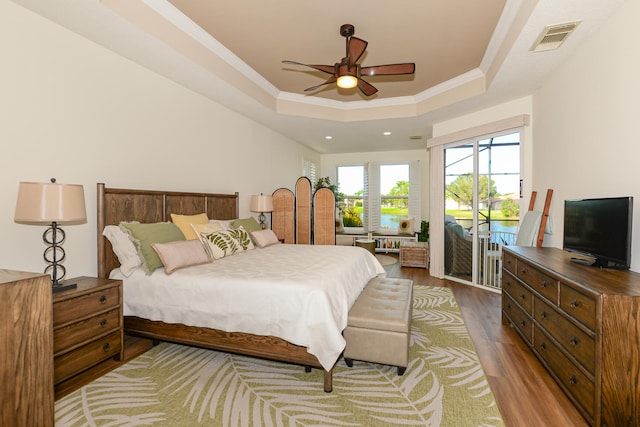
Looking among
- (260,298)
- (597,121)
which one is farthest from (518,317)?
(260,298)

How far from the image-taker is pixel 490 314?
11.8 ft

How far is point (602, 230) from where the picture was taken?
86.4 inches

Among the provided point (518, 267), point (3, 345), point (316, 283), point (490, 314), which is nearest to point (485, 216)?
point (490, 314)

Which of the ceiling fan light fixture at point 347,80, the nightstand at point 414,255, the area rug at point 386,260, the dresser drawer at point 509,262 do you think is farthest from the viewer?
the area rug at point 386,260

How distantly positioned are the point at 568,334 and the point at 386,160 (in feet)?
20.9

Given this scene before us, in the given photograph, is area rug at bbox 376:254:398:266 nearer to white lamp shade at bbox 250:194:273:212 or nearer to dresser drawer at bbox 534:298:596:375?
white lamp shade at bbox 250:194:273:212

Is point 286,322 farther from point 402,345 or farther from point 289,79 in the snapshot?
point 289,79

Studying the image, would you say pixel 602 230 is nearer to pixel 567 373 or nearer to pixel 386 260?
pixel 567 373

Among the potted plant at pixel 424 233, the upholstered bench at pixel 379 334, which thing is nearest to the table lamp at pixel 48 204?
the upholstered bench at pixel 379 334

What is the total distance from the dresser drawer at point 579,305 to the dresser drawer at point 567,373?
1.00 ft

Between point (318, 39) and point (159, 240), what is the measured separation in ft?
8.25

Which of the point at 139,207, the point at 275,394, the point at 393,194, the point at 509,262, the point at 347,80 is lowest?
the point at 275,394

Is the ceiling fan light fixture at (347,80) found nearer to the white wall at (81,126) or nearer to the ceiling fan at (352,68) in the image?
the ceiling fan at (352,68)

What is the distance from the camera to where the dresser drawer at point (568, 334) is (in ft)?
5.63
